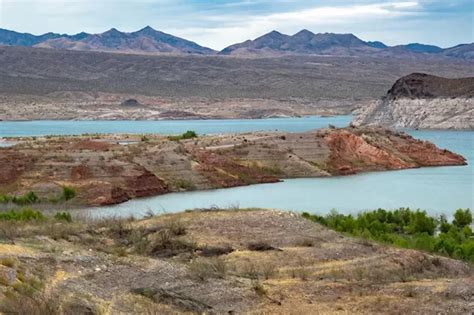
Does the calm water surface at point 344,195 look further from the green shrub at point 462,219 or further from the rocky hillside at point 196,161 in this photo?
the green shrub at point 462,219

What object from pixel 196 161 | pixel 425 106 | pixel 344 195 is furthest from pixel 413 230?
pixel 425 106

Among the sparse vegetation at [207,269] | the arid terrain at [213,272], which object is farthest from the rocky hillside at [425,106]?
the sparse vegetation at [207,269]

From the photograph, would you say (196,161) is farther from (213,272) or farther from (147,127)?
(147,127)

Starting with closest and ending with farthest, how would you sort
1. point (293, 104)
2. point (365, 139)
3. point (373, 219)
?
point (373, 219) → point (365, 139) → point (293, 104)

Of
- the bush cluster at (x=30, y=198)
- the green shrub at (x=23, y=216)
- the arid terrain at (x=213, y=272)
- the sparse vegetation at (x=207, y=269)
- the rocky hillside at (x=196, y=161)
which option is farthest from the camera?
the rocky hillside at (x=196, y=161)

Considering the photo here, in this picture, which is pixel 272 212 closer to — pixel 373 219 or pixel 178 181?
pixel 373 219

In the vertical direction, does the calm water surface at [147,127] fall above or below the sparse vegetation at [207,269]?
below

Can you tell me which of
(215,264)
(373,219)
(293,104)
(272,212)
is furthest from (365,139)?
(293,104)
